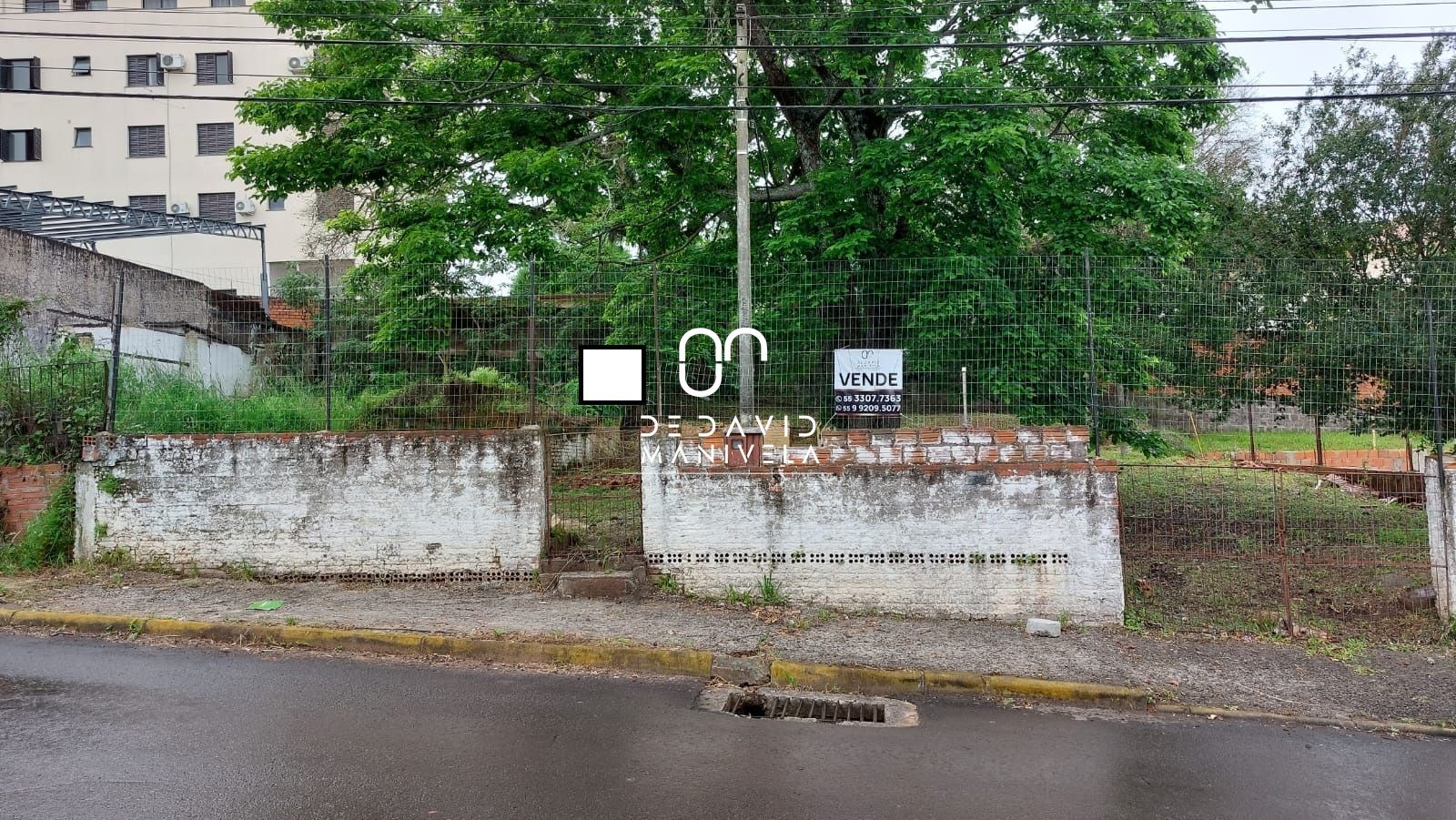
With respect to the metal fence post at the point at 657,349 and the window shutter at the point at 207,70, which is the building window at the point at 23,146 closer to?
the window shutter at the point at 207,70

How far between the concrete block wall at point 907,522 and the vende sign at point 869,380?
0.81 metres

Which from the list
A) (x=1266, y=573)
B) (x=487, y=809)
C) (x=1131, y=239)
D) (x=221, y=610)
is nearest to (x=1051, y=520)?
(x=1266, y=573)

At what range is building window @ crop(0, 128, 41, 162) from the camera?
32.0 meters

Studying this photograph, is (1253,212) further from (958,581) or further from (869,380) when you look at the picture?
(958,581)

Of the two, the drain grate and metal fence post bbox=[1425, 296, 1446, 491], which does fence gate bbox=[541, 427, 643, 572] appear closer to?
the drain grate

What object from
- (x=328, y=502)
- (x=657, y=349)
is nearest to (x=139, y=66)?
(x=328, y=502)

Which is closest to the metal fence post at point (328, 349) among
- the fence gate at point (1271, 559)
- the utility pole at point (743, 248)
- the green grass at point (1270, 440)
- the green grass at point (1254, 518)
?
the utility pole at point (743, 248)

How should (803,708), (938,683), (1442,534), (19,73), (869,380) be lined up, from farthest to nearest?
(19,73) → (869,380) → (1442,534) → (938,683) → (803,708)

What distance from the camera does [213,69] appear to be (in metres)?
32.4

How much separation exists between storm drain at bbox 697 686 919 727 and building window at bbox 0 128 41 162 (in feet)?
124

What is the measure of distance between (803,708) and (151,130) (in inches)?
1433

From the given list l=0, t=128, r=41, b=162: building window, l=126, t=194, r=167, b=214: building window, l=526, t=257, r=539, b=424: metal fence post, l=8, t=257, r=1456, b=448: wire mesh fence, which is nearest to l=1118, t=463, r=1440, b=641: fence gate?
l=8, t=257, r=1456, b=448: wire mesh fence

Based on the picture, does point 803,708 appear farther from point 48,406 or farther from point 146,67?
point 146,67

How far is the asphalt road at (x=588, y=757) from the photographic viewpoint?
4.29 metres
